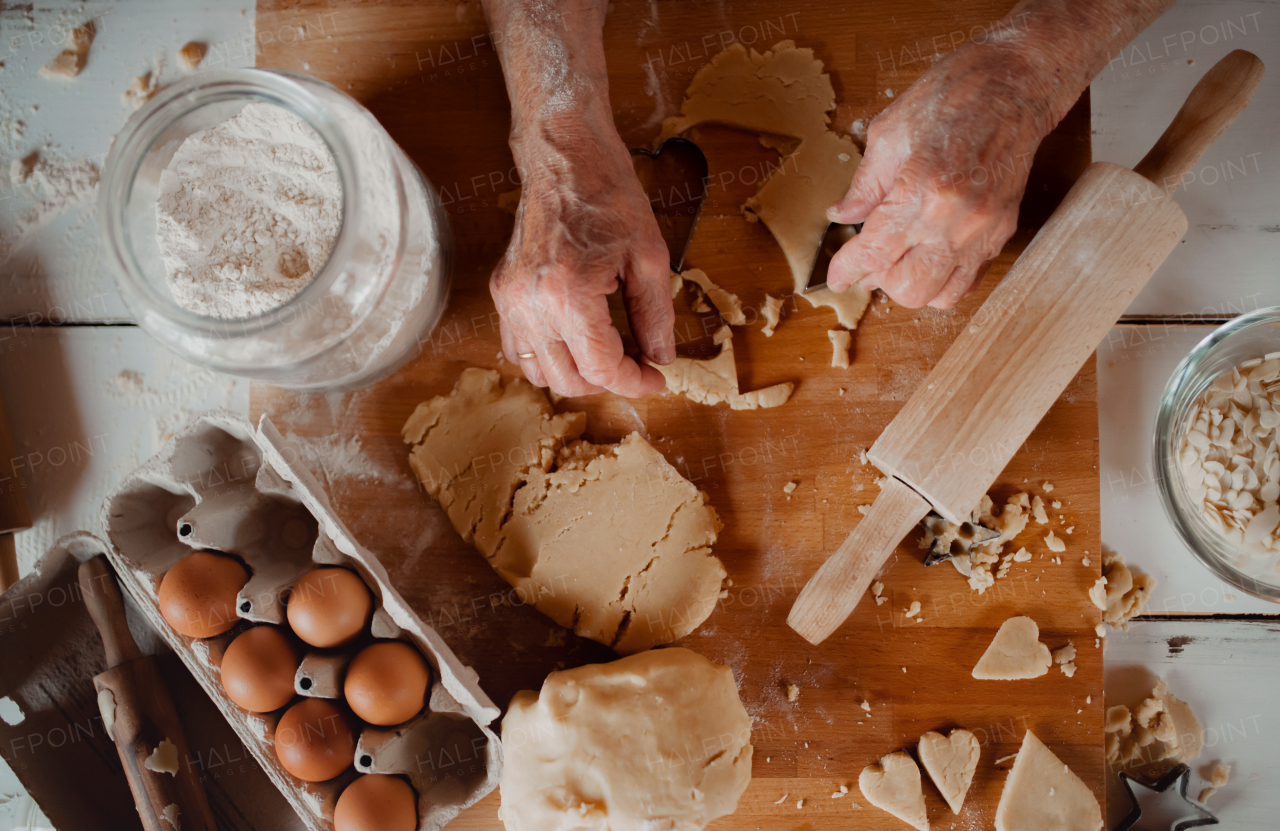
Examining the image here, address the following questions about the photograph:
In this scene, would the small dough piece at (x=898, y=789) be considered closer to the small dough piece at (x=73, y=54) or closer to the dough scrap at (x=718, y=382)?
the dough scrap at (x=718, y=382)

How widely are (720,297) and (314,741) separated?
3.17 feet

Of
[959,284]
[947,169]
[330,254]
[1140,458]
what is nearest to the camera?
[330,254]

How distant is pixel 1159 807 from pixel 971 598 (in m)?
0.63

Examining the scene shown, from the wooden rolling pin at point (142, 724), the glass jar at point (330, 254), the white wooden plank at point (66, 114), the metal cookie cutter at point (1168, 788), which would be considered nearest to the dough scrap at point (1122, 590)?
the metal cookie cutter at point (1168, 788)

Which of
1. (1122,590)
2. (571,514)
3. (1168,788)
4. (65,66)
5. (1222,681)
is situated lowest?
(1168,788)

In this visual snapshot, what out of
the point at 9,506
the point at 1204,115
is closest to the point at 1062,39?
the point at 1204,115

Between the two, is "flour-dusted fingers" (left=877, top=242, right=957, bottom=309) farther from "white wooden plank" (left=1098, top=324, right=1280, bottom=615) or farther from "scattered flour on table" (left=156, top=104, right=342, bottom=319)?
"scattered flour on table" (left=156, top=104, right=342, bottom=319)

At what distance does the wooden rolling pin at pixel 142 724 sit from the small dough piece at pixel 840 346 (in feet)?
4.27

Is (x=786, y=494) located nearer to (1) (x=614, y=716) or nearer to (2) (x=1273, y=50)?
(1) (x=614, y=716)

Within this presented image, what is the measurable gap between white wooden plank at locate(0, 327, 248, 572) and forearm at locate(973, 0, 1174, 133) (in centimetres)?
156

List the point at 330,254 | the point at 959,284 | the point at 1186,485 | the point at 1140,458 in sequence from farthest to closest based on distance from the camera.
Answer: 1. the point at 1140,458
2. the point at 1186,485
3. the point at 959,284
4. the point at 330,254

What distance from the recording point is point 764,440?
132cm

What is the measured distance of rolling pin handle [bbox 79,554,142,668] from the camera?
1.24 meters

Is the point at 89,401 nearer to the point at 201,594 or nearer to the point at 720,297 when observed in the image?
the point at 201,594
